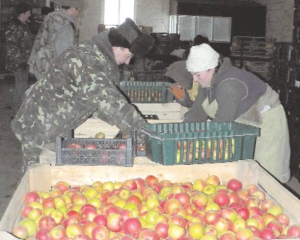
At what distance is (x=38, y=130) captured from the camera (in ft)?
9.36

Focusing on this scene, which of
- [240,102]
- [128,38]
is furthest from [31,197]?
[240,102]

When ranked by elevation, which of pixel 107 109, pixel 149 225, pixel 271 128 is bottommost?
pixel 149 225

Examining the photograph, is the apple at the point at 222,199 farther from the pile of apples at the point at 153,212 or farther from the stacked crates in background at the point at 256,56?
the stacked crates in background at the point at 256,56

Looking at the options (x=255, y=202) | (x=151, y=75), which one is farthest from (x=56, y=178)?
(x=151, y=75)

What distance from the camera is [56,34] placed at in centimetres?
500

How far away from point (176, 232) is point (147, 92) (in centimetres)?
289

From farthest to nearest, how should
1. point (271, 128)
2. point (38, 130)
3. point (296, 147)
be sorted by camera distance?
point (296, 147)
point (271, 128)
point (38, 130)

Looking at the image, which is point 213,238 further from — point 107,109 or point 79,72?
point 79,72

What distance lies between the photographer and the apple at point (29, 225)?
6.23 feet

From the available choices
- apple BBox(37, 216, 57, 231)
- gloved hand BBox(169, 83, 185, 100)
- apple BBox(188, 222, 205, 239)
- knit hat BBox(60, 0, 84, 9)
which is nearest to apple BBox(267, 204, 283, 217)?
apple BBox(188, 222, 205, 239)

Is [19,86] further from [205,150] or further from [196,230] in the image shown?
[196,230]

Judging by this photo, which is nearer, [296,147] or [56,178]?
[56,178]

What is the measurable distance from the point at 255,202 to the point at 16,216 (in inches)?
44.3

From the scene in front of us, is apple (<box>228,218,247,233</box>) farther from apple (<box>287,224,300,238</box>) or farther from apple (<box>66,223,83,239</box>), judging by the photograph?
apple (<box>66,223,83,239</box>)
